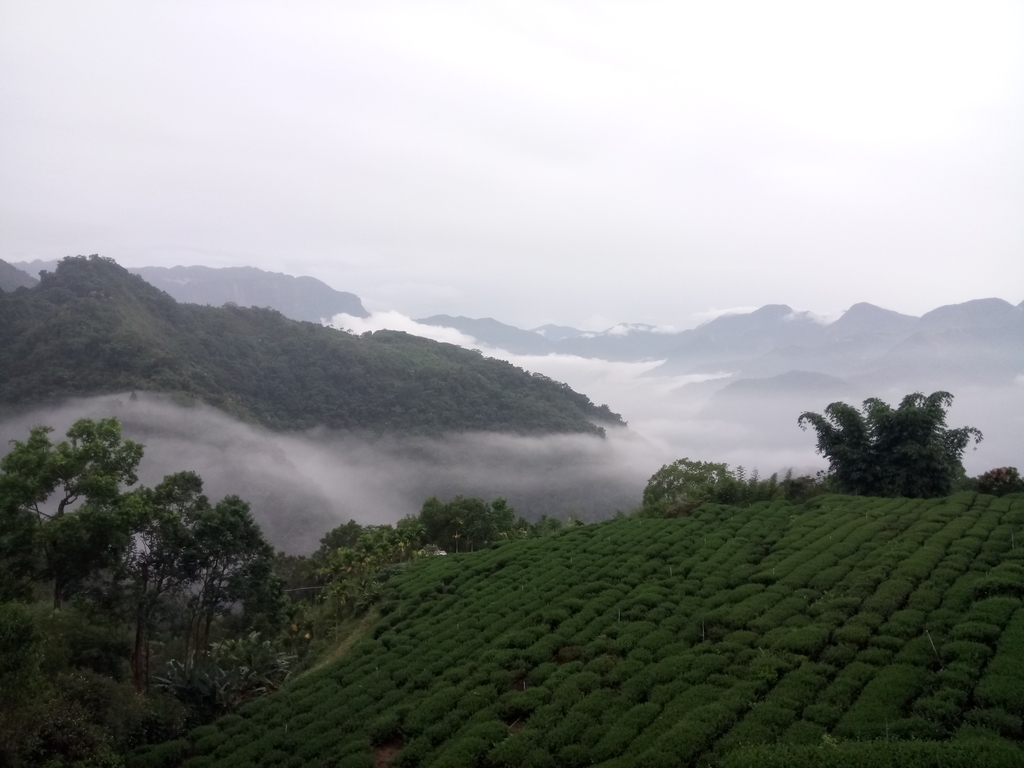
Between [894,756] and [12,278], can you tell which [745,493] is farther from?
[12,278]

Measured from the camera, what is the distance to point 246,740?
A: 1348 centimetres

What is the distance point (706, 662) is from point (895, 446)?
16.1m

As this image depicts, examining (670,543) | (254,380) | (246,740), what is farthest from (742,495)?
(254,380)

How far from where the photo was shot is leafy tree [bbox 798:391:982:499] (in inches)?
918

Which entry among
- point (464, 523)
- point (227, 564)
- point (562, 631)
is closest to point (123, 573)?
point (227, 564)

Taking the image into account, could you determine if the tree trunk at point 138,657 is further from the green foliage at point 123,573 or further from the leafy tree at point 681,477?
the leafy tree at point 681,477

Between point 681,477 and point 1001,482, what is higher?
point 1001,482

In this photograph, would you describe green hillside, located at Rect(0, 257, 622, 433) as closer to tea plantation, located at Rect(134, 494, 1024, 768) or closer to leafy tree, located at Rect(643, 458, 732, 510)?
leafy tree, located at Rect(643, 458, 732, 510)

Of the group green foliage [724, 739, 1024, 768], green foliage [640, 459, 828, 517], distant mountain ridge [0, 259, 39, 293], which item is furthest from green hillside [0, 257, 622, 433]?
green foliage [724, 739, 1024, 768]

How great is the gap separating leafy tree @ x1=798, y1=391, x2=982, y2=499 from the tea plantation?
11.5 feet

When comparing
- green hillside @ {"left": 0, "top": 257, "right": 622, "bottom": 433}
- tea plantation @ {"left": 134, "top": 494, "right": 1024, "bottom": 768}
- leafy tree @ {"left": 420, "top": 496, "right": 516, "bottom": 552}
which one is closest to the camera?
tea plantation @ {"left": 134, "top": 494, "right": 1024, "bottom": 768}

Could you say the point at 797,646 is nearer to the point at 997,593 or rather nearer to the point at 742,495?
the point at 997,593

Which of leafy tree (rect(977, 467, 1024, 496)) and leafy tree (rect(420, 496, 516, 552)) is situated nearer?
leafy tree (rect(977, 467, 1024, 496))

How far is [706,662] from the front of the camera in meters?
12.1
